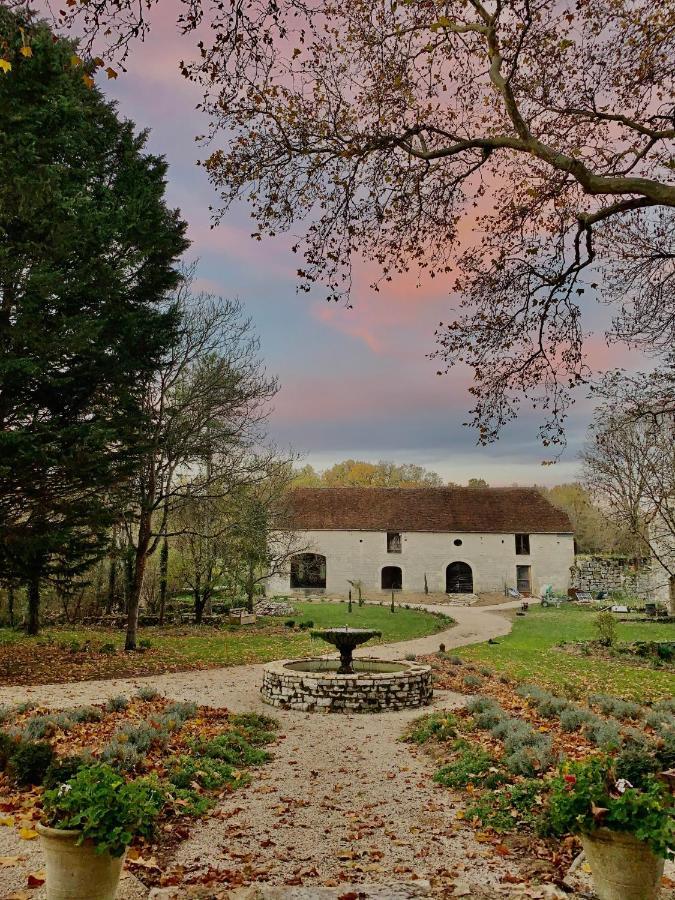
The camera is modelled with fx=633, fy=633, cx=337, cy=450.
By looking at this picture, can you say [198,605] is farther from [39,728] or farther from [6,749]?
[6,749]

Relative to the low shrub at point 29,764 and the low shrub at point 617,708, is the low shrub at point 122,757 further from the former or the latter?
the low shrub at point 617,708

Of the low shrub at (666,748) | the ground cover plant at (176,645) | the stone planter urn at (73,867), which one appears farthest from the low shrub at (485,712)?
the ground cover plant at (176,645)

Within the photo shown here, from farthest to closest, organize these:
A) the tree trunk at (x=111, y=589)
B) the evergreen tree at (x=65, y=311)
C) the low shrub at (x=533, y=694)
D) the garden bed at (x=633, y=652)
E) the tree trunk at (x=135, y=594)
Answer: the tree trunk at (x=111, y=589) → the tree trunk at (x=135, y=594) → the garden bed at (x=633, y=652) → the evergreen tree at (x=65, y=311) → the low shrub at (x=533, y=694)

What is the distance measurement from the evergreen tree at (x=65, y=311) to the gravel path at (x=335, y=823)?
4.72 meters

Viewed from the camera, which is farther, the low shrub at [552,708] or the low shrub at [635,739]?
the low shrub at [552,708]

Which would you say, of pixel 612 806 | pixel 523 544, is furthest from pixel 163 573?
pixel 612 806

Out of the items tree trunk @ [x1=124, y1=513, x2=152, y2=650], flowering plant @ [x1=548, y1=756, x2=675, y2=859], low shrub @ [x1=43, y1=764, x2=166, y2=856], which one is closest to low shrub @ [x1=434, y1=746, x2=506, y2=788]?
flowering plant @ [x1=548, y1=756, x2=675, y2=859]

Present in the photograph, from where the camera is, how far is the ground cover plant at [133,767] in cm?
414

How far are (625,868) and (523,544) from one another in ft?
125

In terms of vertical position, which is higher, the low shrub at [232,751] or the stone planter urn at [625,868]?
the stone planter urn at [625,868]

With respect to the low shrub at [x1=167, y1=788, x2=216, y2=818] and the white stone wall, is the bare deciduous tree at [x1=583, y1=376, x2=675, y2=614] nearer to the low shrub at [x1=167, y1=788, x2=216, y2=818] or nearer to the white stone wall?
the white stone wall

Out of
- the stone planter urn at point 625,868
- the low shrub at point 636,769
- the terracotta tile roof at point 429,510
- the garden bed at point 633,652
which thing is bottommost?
the garden bed at point 633,652

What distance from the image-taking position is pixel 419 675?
12414 millimetres

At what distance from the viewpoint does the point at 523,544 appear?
40.6 metres
